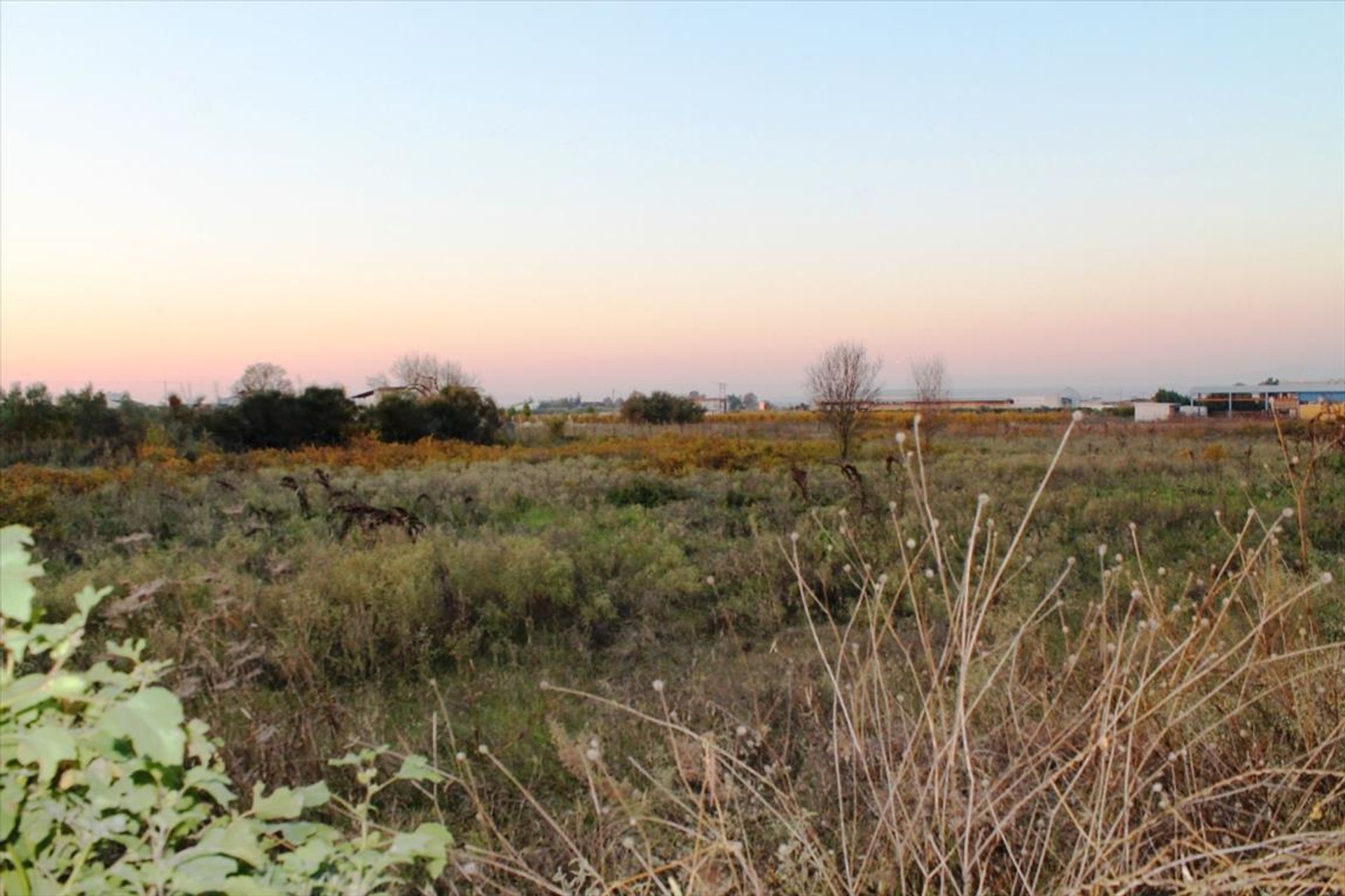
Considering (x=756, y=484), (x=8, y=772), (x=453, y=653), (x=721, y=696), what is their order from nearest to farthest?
(x=8, y=772)
(x=721, y=696)
(x=453, y=653)
(x=756, y=484)

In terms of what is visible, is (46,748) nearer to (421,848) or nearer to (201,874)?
(201,874)

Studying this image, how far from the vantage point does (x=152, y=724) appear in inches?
49.4

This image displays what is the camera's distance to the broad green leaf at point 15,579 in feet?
3.81

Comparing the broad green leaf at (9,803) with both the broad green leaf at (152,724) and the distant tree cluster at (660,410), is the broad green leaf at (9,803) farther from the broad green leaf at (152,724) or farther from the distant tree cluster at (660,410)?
the distant tree cluster at (660,410)

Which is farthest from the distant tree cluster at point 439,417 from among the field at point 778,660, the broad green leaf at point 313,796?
the broad green leaf at point 313,796

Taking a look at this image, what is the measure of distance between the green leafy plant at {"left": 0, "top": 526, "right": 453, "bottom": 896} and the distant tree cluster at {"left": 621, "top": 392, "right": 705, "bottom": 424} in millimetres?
43070

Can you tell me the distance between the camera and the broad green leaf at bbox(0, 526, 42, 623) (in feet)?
3.81

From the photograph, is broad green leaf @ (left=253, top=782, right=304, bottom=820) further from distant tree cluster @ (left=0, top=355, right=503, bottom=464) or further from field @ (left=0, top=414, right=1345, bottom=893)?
distant tree cluster @ (left=0, top=355, right=503, bottom=464)

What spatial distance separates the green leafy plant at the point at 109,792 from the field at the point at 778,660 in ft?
1.96

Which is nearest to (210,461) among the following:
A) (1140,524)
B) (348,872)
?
(1140,524)

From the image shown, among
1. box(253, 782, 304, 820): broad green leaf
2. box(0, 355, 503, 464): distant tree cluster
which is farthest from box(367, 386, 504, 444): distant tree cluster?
Answer: box(253, 782, 304, 820): broad green leaf

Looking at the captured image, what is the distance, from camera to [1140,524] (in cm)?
917

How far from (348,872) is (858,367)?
26306mm

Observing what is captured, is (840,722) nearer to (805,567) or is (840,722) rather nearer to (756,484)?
(805,567)
